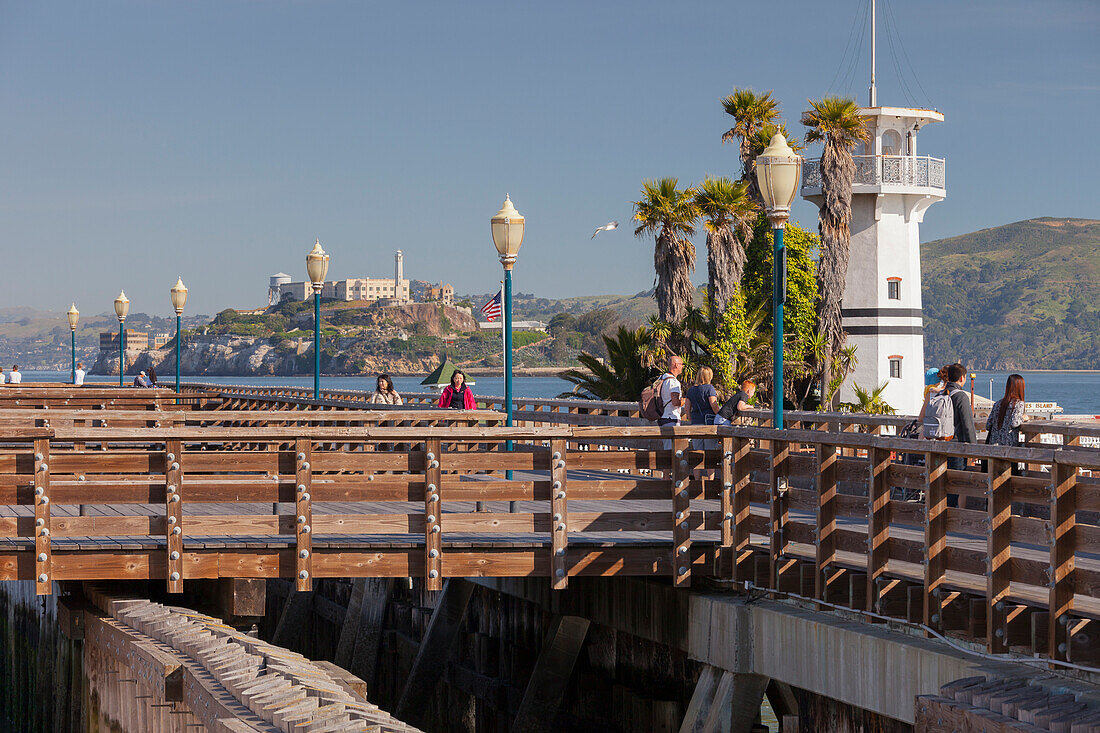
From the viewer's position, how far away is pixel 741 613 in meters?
10.3

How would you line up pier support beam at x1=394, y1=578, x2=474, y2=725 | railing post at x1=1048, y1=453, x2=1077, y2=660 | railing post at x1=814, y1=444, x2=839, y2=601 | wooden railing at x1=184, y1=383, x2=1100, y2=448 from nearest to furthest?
railing post at x1=1048, y1=453, x2=1077, y2=660 < railing post at x1=814, y1=444, x2=839, y2=601 < pier support beam at x1=394, y1=578, x2=474, y2=725 < wooden railing at x1=184, y1=383, x2=1100, y2=448

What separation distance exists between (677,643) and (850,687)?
2.35m

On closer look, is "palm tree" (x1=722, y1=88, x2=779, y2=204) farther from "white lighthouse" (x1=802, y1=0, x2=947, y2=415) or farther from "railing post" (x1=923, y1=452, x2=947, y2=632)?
"railing post" (x1=923, y1=452, x2=947, y2=632)

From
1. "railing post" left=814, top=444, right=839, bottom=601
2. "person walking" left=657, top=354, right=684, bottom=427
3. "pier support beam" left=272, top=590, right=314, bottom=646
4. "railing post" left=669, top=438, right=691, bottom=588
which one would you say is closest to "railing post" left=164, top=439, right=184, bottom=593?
"railing post" left=669, top=438, right=691, bottom=588

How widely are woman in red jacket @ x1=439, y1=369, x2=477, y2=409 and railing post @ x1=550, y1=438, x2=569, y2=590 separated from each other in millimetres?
8372

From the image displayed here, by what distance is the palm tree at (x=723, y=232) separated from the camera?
40594 mm

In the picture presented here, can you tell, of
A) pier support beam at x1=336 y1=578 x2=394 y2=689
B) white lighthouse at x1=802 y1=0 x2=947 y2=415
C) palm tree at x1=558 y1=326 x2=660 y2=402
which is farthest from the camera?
white lighthouse at x1=802 y1=0 x2=947 y2=415

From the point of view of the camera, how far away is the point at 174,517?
10.6 metres

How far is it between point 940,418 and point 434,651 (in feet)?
19.5

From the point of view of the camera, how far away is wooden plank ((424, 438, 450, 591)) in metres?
10.7

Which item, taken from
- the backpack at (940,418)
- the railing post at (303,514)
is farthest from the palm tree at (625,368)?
the railing post at (303,514)

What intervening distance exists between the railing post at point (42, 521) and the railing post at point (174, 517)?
2.97 ft

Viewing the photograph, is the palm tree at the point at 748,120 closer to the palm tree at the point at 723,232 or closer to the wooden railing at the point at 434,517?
the palm tree at the point at 723,232

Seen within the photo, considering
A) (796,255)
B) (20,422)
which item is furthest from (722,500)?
(796,255)
